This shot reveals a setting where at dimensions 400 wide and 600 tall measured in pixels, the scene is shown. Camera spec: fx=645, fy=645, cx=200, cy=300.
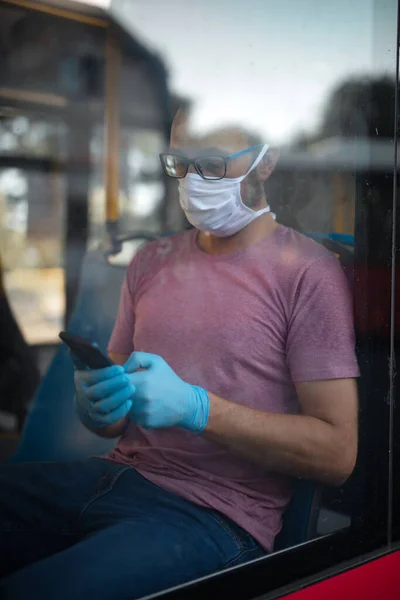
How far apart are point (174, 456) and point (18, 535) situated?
1.24 ft

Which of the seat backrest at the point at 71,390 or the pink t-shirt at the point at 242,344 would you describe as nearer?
the pink t-shirt at the point at 242,344

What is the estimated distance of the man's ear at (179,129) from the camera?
153 centimetres

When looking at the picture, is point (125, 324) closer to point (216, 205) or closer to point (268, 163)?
point (216, 205)

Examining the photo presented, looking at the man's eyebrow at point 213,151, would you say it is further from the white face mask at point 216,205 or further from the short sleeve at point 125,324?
the short sleeve at point 125,324

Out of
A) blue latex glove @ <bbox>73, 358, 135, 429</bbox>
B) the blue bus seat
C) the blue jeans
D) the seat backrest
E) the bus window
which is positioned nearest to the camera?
the blue jeans

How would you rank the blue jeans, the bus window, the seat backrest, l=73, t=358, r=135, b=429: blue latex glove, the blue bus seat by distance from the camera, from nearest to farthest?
the blue jeans
l=73, t=358, r=135, b=429: blue latex glove
the bus window
the blue bus seat
the seat backrest

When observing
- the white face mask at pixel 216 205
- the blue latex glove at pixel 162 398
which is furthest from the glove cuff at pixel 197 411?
the white face mask at pixel 216 205

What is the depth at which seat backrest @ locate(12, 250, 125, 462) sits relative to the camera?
1707 mm

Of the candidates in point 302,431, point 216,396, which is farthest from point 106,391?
point 302,431

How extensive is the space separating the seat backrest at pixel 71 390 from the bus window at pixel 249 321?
0.02m

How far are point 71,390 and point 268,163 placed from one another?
0.76m

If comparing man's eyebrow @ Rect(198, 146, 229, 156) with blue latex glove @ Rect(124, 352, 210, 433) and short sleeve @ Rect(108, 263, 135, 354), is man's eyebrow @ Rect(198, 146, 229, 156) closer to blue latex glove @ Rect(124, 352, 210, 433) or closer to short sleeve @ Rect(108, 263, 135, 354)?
short sleeve @ Rect(108, 263, 135, 354)

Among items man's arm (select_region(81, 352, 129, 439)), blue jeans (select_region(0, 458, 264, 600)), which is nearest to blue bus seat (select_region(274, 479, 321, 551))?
blue jeans (select_region(0, 458, 264, 600))

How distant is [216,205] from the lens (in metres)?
1.53
